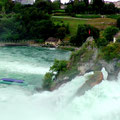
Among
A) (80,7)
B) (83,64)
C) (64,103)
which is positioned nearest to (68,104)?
(64,103)

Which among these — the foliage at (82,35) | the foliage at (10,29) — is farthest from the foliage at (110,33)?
the foliage at (10,29)

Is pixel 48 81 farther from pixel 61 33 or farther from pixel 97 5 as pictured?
pixel 97 5

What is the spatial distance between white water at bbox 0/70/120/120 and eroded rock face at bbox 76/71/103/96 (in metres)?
0.32

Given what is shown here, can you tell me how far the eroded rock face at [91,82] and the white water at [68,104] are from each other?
1.04 ft

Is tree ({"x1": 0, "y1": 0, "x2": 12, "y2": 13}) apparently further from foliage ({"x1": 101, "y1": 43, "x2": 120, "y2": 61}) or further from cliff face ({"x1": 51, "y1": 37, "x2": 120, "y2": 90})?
foliage ({"x1": 101, "y1": 43, "x2": 120, "y2": 61})

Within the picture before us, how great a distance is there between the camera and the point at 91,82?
2028cm

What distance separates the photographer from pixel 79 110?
18.6 m

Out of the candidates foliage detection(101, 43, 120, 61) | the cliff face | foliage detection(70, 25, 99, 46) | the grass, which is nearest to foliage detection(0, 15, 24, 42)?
foliage detection(70, 25, 99, 46)

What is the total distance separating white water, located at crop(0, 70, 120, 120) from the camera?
59.7 feet

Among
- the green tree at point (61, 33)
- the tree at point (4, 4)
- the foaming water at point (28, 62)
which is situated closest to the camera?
the foaming water at point (28, 62)

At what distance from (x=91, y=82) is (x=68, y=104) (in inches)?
87.2

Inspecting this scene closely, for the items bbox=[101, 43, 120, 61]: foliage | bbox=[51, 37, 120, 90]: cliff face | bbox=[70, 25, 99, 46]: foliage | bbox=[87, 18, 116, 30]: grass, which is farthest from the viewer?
bbox=[87, 18, 116, 30]: grass

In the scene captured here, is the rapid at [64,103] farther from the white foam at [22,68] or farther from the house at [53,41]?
the house at [53,41]

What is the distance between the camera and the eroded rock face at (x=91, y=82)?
793 inches
